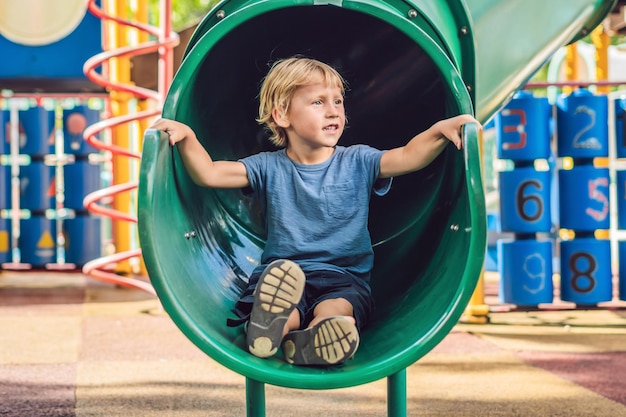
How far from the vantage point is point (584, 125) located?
537 cm

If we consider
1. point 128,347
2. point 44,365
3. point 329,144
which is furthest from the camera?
point 128,347

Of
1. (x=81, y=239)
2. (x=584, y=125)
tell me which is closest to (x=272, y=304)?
(x=584, y=125)

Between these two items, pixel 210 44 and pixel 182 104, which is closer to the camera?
pixel 210 44

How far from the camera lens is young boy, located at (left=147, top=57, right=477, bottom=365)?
2518 mm

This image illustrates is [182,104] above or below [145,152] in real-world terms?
above

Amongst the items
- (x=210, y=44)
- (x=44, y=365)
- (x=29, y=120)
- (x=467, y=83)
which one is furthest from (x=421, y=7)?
(x=29, y=120)

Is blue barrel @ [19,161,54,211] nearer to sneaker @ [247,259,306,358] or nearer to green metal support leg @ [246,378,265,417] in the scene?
green metal support leg @ [246,378,265,417]

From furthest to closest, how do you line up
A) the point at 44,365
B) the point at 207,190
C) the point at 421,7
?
1. the point at 44,365
2. the point at 207,190
3. the point at 421,7

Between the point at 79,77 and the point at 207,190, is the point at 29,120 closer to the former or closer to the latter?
the point at 79,77

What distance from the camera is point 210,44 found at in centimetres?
225

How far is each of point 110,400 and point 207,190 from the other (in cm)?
97

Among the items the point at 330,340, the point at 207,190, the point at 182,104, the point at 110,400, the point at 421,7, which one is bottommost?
the point at 110,400

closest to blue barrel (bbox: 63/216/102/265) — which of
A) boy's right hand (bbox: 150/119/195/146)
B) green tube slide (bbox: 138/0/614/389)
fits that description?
green tube slide (bbox: 138/0/614/389)

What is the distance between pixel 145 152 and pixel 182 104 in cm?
46
